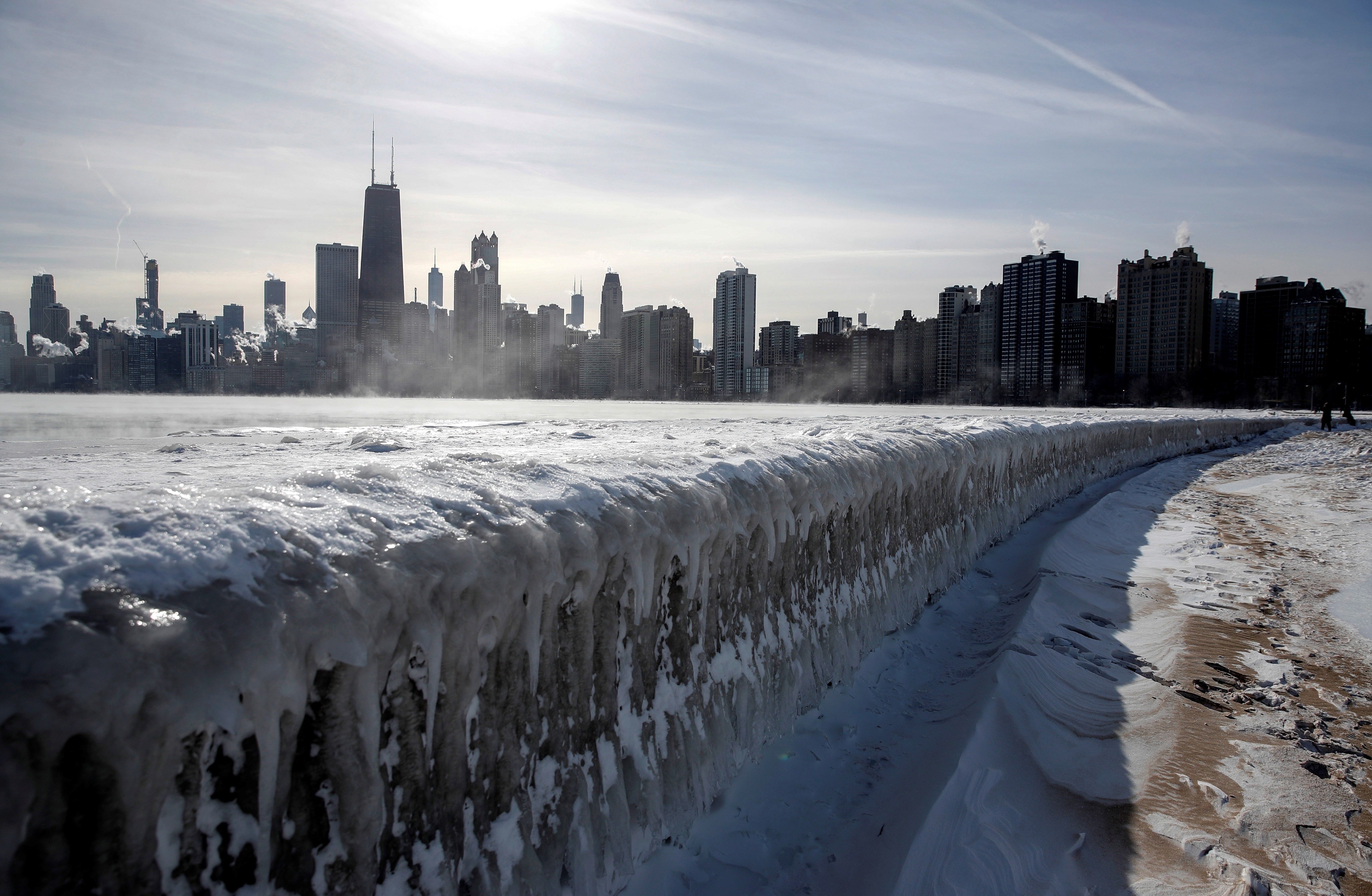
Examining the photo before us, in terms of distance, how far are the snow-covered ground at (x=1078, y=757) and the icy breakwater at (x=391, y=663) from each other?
1.16 ft

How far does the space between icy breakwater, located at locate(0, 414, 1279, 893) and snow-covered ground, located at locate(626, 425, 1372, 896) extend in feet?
1.16

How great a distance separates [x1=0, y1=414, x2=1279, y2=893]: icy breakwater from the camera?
1415 mm

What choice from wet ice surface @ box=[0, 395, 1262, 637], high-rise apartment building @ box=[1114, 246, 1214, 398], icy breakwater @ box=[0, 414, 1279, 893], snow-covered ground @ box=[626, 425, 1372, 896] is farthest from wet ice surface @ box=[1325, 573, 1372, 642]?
high-rise apartment building @ box=[1114, 246, 1214, 398]

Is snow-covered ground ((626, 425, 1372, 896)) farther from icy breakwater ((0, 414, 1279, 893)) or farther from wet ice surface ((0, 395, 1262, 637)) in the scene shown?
wet ice surface ((0, 395, 1262, 637))

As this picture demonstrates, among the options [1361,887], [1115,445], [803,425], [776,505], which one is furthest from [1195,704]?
[1115,445]

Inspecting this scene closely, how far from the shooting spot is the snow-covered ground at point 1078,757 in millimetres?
2904

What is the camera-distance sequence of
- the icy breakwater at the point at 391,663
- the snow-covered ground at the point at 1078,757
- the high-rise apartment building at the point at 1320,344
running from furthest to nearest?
the high-rise apartment building at the point at 1320,344, the snow-covered ground at the point at 1078,757, the icy breakwater at the point at 391,663

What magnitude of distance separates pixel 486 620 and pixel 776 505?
212 centimetres

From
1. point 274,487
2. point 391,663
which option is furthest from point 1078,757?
point 274,487

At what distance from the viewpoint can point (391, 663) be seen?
1978 mm

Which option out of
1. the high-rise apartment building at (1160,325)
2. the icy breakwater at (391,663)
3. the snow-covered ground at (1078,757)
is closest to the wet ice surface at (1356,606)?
the snow-covered ground at (1078,757)

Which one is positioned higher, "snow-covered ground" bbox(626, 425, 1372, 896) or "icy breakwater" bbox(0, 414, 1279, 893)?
"icy breakwater" bbox(0, 414, 1279, 893)

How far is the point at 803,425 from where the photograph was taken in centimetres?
1055

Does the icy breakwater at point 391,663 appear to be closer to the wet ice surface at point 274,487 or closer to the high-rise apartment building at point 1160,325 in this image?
the wet ice surface at point 274,487
